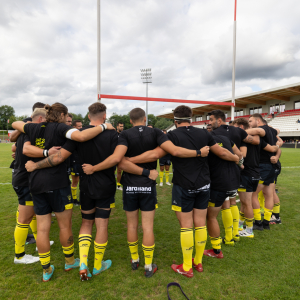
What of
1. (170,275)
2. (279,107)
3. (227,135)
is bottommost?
(170,275)

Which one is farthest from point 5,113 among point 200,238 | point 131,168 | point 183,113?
point 200,238

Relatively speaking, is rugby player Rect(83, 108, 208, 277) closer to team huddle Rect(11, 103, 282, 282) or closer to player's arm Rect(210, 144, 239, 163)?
team huddle Rect(11, 103, 282, 282)

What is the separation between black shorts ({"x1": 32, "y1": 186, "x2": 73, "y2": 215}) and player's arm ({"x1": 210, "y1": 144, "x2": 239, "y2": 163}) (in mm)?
2080

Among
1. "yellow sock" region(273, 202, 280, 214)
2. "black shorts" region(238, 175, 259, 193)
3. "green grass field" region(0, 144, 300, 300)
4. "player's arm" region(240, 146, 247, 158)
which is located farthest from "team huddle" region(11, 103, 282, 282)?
"yellow sock" region(273, 202, 280, 214)

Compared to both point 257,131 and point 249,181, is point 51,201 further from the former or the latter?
point 257,131

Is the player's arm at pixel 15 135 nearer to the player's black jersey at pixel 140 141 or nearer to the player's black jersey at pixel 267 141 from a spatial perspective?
the player's black jersey at pixel 140 141

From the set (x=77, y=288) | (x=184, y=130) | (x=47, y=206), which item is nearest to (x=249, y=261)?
(x=184, y=130)

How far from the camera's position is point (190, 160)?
2.71m

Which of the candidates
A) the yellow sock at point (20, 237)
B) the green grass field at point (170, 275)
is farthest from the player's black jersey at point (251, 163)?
the yellow sock at point (20, 237)

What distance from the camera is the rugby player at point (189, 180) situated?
2695mm

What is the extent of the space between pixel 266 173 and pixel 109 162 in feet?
11.0

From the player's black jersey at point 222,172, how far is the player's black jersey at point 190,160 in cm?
41

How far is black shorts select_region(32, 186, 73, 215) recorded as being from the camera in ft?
8.54

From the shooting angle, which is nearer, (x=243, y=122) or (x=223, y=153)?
(x=223, y=153)
